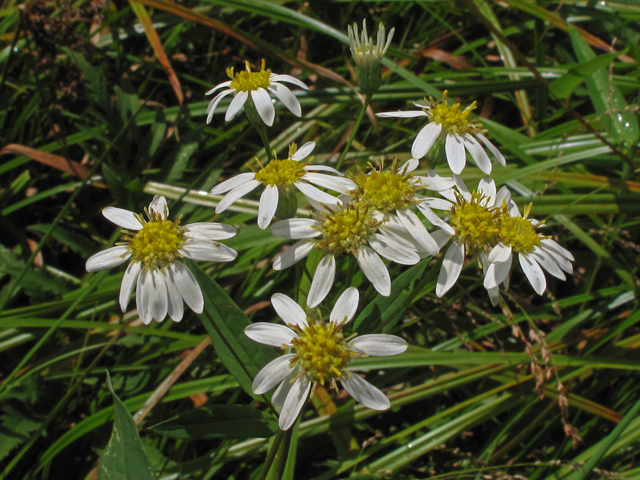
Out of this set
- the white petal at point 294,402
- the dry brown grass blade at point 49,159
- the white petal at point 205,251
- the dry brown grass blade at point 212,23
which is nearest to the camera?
the white petal at point 294,402

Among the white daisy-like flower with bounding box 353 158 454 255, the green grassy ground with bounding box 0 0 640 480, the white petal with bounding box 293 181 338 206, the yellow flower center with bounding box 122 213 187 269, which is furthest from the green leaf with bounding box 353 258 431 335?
the yellow flower center with bounding box 122 213 187 269

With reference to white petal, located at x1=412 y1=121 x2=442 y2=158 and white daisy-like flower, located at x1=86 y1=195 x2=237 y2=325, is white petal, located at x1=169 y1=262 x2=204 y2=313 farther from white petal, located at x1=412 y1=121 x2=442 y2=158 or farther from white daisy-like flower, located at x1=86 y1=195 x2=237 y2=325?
white petal, located at x1=412 y1=121 x2=442 y2=158

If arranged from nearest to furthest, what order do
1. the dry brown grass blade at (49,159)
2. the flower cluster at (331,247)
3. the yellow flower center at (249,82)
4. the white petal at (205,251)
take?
the flower cluster at (331,247), the white petal at (205,251), the yellow flower center at (249,82), the dry brown grass blade at (49,159)

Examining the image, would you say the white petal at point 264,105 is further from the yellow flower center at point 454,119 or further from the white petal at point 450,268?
the white petal at point 450,268

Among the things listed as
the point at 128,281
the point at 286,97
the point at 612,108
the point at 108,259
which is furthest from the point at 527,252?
the point at 612,108

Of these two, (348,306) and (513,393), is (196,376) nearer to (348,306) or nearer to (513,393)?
(348,306)

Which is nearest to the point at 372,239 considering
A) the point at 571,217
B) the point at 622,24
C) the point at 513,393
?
the point at 513,393

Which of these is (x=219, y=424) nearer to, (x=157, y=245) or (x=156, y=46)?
(x=157, y=245)

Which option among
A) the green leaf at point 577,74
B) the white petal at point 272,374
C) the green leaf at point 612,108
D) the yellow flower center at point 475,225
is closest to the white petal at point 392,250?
the yellow flower center at point 475,225
